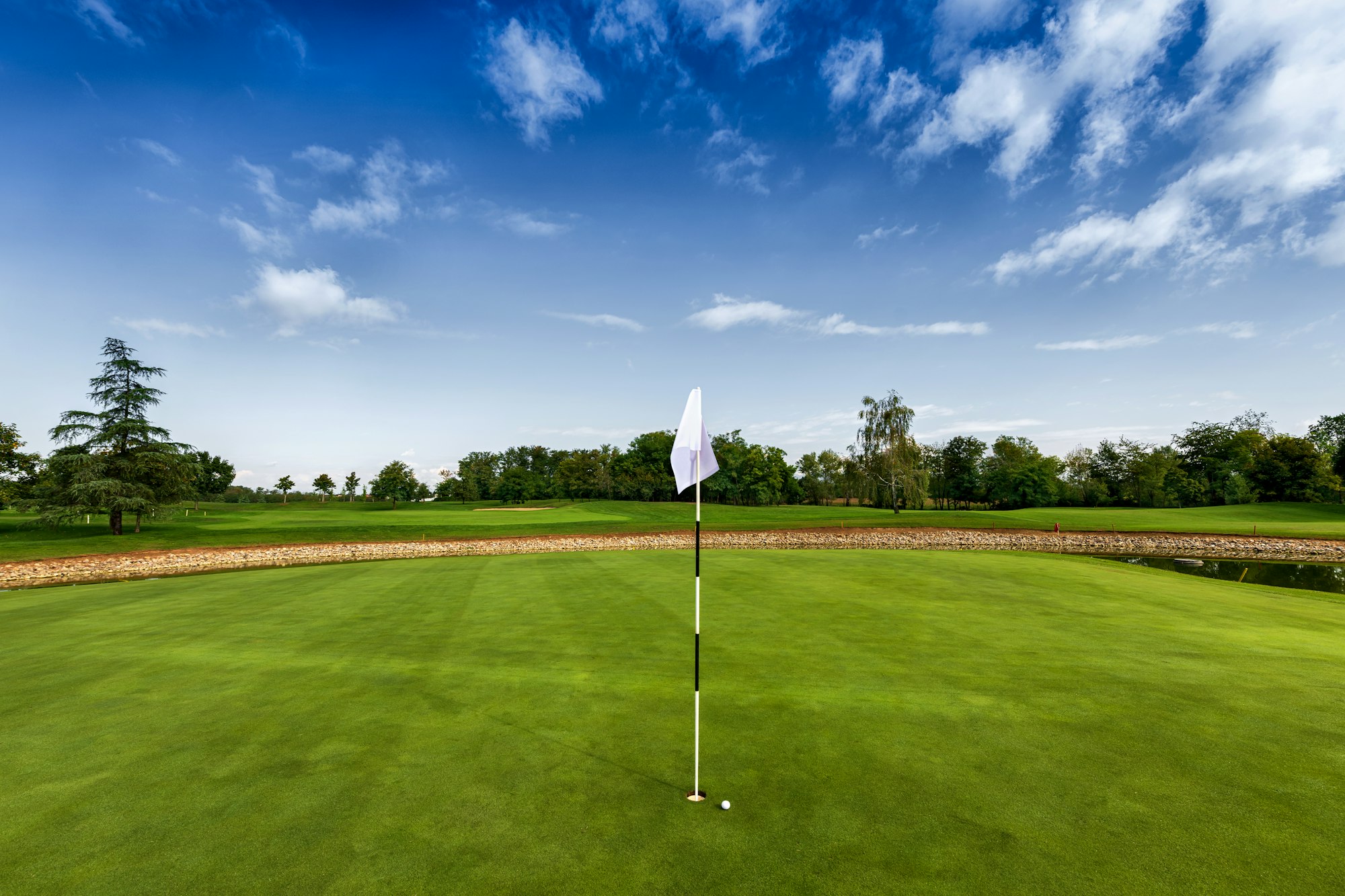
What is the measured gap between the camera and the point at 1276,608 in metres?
10.5

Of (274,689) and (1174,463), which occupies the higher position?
(1174,463)

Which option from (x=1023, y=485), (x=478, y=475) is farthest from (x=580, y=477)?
(x=1023, y=485)

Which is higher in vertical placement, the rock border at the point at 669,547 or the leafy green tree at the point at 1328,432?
the leafy green tree at the point at 1328,432

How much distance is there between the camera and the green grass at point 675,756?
10.5 feet

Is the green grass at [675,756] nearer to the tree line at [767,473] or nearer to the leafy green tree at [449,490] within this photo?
the tree line at [767,473]

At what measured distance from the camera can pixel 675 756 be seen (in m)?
4.55

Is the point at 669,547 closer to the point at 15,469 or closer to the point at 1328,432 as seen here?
the point at 15,469

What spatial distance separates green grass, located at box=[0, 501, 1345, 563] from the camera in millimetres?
25438

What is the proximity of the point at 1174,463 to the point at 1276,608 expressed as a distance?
83.2 meters

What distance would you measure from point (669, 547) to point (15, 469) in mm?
34379

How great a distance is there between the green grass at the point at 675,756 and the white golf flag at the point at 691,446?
2408 millimetres

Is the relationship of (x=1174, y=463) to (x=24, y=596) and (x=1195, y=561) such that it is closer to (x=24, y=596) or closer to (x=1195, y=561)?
(x=1195, y=561)

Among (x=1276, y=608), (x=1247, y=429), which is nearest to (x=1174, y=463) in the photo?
(x=1247, y=429)

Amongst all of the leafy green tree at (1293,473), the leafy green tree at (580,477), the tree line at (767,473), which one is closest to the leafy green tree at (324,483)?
the tree line at (767,473)
